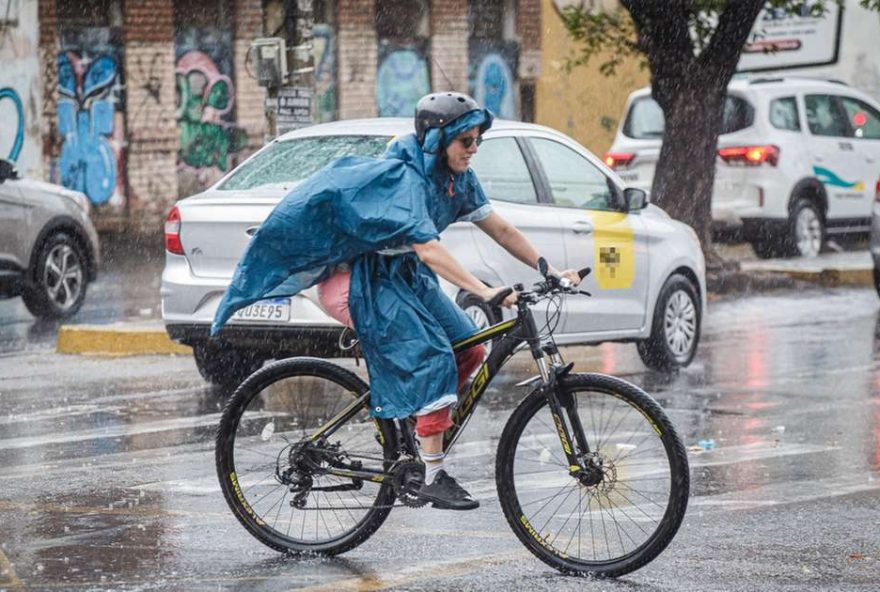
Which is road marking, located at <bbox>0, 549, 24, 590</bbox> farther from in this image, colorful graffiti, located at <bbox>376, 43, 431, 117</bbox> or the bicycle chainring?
colorful graffiti, located at <bbox>376, 43, 431, 117</bbox>

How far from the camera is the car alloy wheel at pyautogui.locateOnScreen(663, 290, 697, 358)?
40.1 ft

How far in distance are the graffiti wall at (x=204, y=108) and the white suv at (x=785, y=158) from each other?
24.3 ft

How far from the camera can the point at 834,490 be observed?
25.8 ft

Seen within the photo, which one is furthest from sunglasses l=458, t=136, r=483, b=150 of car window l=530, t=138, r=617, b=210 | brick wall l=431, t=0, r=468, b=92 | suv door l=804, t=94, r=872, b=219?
brick wall l=431, t=0, r=468, b=92

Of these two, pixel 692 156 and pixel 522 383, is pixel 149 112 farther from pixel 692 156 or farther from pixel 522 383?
pixel 522 383

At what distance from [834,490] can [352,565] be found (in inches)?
93.3

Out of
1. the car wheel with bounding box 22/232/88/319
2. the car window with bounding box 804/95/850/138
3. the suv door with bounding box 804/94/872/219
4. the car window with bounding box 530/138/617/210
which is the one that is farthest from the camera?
the car window with bounding box 804/95/850/138

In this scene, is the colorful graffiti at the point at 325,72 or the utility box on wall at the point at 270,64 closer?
the utility box on wall at the point at 270,64

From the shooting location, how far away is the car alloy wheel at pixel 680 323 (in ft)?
40.1

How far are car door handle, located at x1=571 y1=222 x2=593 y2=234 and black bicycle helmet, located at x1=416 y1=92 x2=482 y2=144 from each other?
5.01 metres

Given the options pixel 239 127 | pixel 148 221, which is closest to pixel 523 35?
pixel 239 127

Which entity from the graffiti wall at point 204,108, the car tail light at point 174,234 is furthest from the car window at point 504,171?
the graffiti wall at point 204,108

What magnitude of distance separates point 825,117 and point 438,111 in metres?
15.6

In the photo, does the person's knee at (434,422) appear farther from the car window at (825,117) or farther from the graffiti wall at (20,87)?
the graffiti wall at (20,87)
